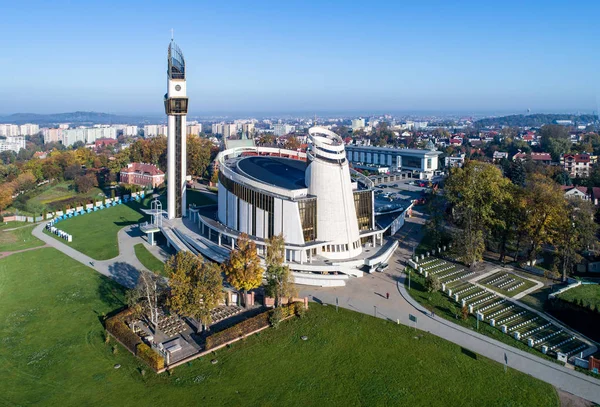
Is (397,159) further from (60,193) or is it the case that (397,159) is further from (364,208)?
(60,193)

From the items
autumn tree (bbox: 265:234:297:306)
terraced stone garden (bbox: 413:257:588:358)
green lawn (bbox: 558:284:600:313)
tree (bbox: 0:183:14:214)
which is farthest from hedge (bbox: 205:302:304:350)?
tree (bbox: 0:183:14:214)

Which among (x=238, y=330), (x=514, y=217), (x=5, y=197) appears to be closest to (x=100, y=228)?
(x=5, y=197)

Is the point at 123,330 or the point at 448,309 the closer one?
the point at 123,330

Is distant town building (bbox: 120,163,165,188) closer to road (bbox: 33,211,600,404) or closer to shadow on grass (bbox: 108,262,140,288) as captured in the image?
road (bbox: 33,211,600,404)

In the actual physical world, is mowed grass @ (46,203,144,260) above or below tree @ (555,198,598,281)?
below

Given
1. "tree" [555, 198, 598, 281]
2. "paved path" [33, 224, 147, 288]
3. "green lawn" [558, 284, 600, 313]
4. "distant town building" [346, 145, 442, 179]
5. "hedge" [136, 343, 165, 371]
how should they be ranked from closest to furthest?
"hedge" [136, 343, 165, 371], "green lawn" [558, 284, 600, 313], "tree" [555, 198, 598, 281], "paved path" [33, 224, 147, 288], "distant town building" [346, 145, 442, 179]
